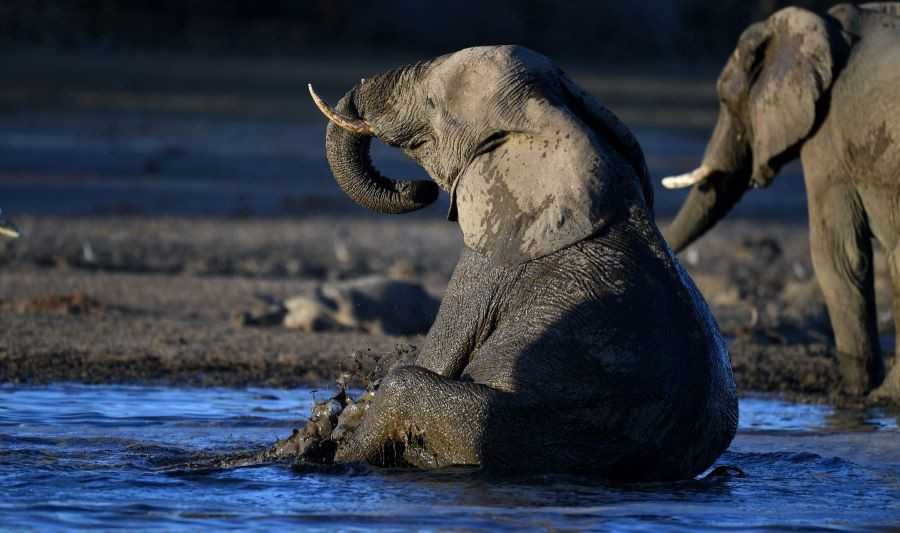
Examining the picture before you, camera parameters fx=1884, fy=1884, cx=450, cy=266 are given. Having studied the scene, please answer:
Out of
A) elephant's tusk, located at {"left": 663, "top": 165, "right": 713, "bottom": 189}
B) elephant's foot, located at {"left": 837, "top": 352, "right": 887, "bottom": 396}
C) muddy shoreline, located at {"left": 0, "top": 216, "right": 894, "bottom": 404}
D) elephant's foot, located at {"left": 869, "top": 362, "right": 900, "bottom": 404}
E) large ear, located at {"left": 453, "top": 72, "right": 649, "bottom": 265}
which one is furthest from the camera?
elephant's tusk, located at {"left": 663, "top": 165, "right": 713, "bottom": 189}

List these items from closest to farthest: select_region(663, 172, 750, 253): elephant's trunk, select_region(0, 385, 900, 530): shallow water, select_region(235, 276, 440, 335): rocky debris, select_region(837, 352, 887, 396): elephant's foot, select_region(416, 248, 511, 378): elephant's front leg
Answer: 1. select_region(0, 385, 900, 530): shallow water
2. select_region(416, 248, 511, 378): elephant's front leg
3. select_region(837, 352, 887, 396): elephant's foot
4. select_region(663, 172, 750, 253): elephant's trunk
5. select_region(235, 276, 440, 335): rocky debris

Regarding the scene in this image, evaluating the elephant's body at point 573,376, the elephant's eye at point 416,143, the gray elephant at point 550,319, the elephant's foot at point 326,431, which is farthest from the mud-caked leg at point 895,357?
the elephant's foot at point 326,431

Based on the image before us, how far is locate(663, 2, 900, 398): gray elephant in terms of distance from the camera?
9.45 meters

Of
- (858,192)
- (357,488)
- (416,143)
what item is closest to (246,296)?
(858,192)

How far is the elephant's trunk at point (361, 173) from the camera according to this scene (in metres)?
6.95

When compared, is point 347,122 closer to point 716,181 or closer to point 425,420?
point 425,420

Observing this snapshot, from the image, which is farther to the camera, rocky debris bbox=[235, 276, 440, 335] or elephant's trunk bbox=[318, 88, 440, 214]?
rocky debris bbox=[235, 276, 440, 335]

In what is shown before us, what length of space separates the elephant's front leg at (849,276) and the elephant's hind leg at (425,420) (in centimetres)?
390

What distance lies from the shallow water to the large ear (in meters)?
0.82

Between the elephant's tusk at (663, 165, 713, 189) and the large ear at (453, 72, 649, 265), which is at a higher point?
the elephant's tusk at (663, 165, 713, 189)

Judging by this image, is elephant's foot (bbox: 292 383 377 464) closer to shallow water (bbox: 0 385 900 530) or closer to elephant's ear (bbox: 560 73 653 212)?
shallow water (bbox: 0 385 900 530)

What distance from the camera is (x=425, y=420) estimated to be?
6.23 m

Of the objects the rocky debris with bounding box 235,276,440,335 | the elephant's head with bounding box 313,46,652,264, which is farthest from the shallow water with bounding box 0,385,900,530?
the rocky debris with bounding box 235,276,440,335

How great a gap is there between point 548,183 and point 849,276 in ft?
12.3
